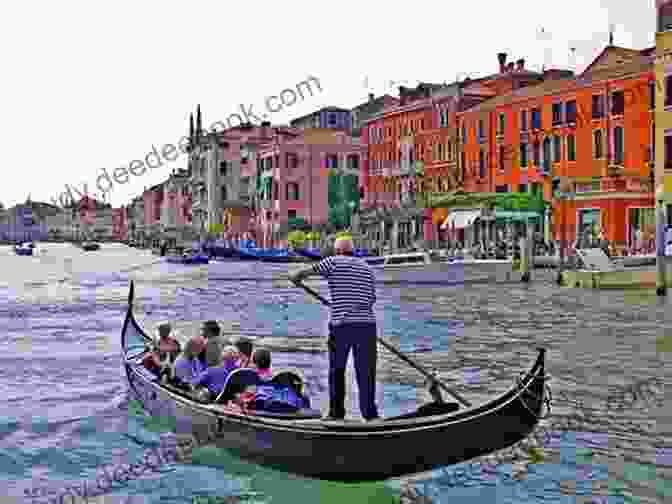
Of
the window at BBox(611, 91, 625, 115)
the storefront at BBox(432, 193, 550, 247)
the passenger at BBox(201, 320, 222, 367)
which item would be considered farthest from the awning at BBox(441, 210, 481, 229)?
the passenger at BBox(201, 320, 222, 367)

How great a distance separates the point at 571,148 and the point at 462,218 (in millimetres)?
5107

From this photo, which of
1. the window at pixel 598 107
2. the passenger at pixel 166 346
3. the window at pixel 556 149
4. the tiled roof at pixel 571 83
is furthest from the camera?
the window at pixel 556 149

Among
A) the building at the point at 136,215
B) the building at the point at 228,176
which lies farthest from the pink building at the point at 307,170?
the building at the point at 136,215

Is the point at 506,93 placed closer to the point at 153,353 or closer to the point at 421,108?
the point at 421,108

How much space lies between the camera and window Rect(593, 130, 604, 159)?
32.7 m

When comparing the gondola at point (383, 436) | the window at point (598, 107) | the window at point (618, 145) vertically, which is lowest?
the gondola at point (383, 436)

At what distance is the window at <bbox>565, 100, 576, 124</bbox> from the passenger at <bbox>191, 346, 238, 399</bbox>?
1132 inches

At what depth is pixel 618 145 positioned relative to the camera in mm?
31969

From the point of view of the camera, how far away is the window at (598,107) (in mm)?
32406

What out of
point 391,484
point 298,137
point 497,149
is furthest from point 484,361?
point 298,137

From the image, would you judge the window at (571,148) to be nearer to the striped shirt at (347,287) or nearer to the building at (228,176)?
the striped shirt at (347,287)

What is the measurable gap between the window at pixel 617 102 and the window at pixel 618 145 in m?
0.56

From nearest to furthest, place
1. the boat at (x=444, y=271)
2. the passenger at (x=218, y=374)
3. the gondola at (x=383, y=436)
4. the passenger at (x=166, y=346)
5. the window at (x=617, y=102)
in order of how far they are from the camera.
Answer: the gondola at (x=383, y=436), the passenger at (x=218, y=374), the passenger at (x=166, y=346), the boat at (x=444, y=271), the window at (x=617, y=102)

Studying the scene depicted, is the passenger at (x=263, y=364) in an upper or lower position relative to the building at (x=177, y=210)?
lower
